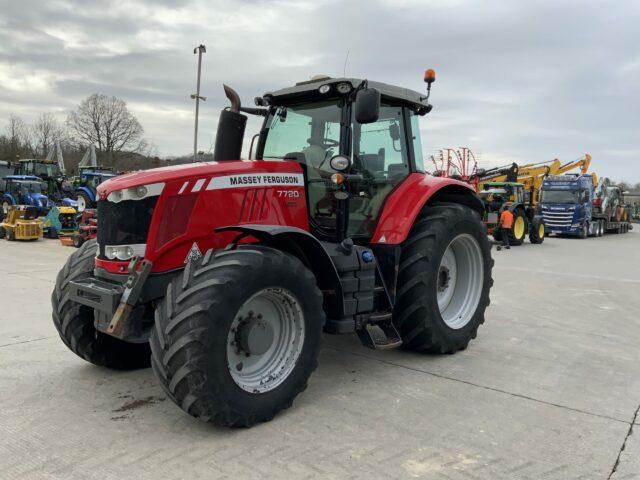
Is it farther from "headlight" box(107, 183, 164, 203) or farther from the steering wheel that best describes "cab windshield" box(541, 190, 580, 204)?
"headlight" box(107, 183, 164, 203)

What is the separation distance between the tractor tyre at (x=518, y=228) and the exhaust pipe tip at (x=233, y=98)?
13878 mm

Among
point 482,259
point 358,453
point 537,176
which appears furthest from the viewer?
point 537,176

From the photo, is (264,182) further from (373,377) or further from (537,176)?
(537,176)

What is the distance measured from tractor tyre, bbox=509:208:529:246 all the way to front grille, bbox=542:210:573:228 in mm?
4277

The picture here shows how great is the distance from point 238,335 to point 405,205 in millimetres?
1857

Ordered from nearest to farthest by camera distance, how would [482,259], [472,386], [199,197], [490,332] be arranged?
[199,197]
[472,386]
[482,259]
[490,332]

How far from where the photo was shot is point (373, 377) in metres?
4.01

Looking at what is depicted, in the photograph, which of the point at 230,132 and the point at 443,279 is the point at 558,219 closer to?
the point at 443,279

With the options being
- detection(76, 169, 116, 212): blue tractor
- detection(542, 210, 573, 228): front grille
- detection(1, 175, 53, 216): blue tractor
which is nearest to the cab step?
detection(76, 169, 116, 212): blue tractor

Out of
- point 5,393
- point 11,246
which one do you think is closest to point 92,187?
point 11,246

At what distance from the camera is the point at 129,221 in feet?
10.7

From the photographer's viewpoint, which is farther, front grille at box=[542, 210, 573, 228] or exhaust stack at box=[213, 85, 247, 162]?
front grille at box=[542, 210, 573, 228]

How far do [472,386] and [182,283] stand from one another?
2290mm

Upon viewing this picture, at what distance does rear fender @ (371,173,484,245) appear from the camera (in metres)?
4.16
